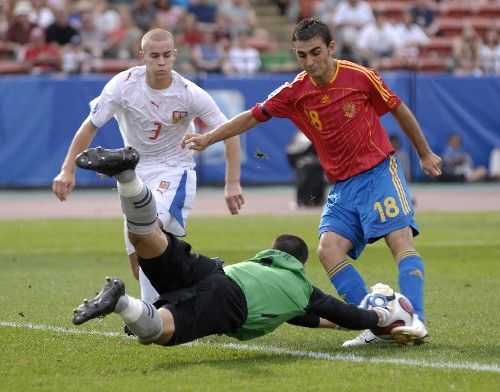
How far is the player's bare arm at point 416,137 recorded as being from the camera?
29.5ft

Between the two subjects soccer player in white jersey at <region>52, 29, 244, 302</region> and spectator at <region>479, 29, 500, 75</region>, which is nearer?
soccer player in white jersey at <region>52, 29, 244, 302</region>

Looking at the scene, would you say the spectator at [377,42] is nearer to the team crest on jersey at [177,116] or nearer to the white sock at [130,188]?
the team crest on jersey at [177,116]

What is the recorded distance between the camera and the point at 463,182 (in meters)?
26.9

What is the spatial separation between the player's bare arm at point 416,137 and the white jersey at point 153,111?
1.48m

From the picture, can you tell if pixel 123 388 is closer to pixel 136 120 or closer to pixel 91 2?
Result: pixel 136 120

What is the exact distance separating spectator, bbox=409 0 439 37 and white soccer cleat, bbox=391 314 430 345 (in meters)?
22.0

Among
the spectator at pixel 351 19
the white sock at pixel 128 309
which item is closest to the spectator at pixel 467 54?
the spectator at pixel 351 19

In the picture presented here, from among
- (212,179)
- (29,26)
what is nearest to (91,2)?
(29,26)

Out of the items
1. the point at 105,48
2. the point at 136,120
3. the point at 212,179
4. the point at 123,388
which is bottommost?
the point at 212,179

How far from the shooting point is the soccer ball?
8273mm

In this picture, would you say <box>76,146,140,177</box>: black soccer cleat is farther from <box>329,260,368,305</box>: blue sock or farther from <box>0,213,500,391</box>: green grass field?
<box>329,260,368,305</box>: blue sock

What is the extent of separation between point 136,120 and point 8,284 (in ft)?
10.1

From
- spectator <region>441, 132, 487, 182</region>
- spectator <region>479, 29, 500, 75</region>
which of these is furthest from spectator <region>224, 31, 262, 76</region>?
spectator <region>479, 29, 500, 75</region>

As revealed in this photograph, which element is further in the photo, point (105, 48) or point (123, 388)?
point (105, 48)
